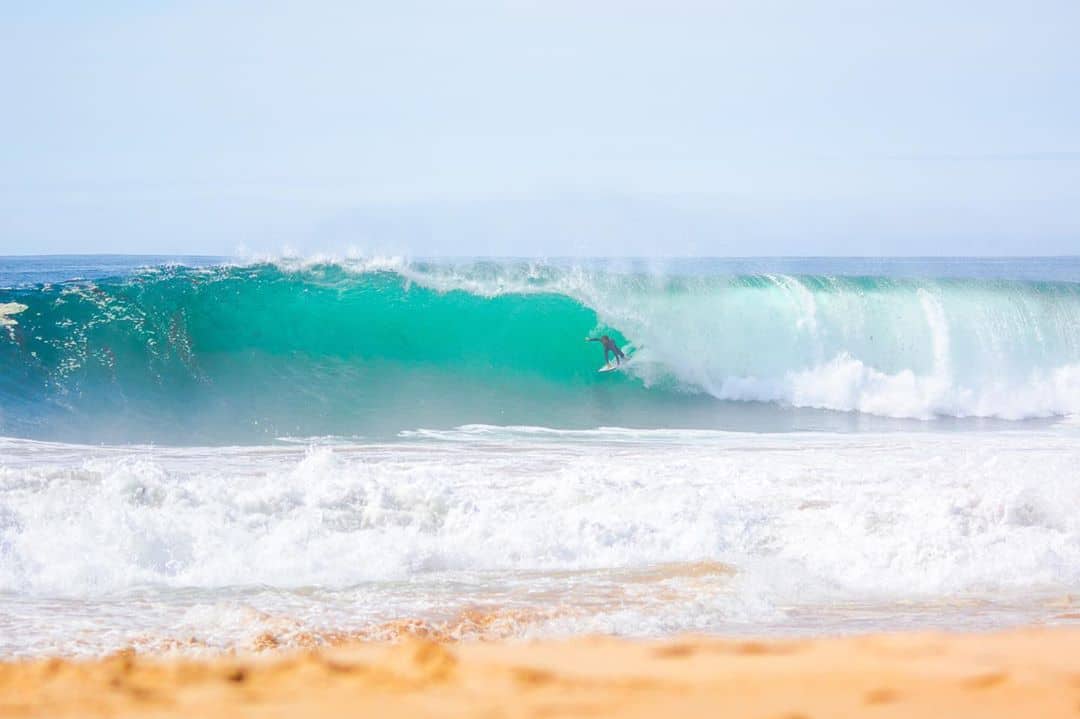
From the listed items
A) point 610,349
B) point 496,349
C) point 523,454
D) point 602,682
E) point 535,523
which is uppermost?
point 610,349

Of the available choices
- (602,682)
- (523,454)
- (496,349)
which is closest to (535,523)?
(523,454)

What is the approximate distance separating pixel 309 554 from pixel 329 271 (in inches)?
464

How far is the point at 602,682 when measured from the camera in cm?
277

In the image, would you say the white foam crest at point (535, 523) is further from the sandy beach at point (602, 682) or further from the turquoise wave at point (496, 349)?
the turquoise wave at point (496, 349)

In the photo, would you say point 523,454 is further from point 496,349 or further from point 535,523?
point 496,349

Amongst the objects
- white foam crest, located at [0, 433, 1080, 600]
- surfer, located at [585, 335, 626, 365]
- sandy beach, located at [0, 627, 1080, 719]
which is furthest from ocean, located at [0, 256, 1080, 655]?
sandy beach, located at [0, 627, 1080, 719]

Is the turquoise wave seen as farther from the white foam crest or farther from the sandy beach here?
the sandy beach

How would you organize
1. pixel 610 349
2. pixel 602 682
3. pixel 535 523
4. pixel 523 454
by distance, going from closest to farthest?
pixel 602 682
pixel 535 523
pixel 523 454
pixel 610 349

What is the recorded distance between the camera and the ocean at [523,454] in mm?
6082

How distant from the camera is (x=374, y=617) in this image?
566 cm

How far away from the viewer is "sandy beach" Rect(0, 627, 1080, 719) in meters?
2.55

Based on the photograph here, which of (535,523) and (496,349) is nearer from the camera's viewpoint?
(535,523)

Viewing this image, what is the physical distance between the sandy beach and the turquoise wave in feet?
30.1

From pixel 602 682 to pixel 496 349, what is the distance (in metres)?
14.4
